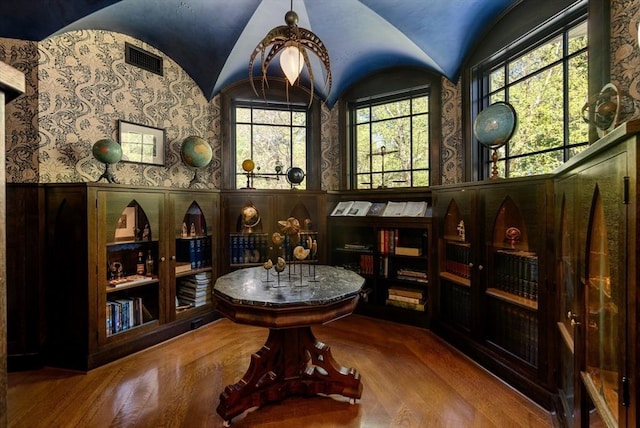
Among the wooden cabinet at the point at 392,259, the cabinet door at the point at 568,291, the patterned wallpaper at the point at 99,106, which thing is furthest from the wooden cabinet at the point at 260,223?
the cabinet door at the point at 568,291

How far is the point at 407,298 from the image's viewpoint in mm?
3721

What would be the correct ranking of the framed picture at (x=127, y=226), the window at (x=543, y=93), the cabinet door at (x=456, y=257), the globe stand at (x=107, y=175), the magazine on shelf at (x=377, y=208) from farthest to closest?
the magazine on shelf at (x=377, y=208), the framed picture at (x=127, y=226), the globe stand at (x=107, y=175), the cabinet door at (x=456, y=257), the window at (x=543, y=93)

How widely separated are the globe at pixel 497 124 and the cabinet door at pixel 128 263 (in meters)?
2.94

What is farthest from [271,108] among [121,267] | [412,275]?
[412,275]

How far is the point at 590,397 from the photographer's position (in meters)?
1.33

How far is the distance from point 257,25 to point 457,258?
3035mm

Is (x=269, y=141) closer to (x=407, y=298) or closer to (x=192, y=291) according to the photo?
(x=192, y=291)

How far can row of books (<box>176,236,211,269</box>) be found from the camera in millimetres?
3609

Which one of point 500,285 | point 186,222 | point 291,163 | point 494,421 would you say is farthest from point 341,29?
point 494,421

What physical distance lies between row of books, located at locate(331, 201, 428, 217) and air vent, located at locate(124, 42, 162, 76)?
2.53m

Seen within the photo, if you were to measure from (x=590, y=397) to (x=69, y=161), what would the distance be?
151 inches

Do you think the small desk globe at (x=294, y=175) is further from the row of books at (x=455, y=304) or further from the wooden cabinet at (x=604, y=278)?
the wooden cabinet at (x=604, y=278)

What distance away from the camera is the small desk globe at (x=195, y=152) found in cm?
367

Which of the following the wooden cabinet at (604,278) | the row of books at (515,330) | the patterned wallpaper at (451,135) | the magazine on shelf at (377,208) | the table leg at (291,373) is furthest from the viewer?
the magazine on shelf at (377,208)
